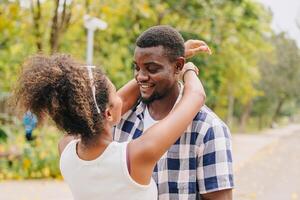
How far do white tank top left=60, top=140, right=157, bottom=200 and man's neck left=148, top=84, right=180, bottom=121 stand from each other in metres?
0.36

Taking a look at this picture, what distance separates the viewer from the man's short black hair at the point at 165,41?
2.07 metres

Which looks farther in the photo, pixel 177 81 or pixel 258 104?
pixel 258 104

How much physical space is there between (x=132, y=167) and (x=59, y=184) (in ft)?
24.3

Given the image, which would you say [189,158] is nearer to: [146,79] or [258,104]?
[146,79]

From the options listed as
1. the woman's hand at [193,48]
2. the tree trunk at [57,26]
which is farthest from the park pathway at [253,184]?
the woman's hand at [193,48]

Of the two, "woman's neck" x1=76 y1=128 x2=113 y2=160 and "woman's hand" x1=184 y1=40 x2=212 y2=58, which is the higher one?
"woman's hand" x1=184 y1=40 x2=212 y2=58

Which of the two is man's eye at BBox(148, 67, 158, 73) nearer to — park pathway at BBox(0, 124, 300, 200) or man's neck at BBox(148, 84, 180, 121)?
man's neck at BBox(148, 84, 180, 121)

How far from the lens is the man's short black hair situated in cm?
207

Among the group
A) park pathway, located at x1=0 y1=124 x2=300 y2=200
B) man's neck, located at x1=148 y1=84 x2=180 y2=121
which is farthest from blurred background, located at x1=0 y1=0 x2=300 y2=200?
man's neck, located at x1=148 y1=84 x2=180 y2=121

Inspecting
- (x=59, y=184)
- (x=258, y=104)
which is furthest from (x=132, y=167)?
(x=258, y=104)

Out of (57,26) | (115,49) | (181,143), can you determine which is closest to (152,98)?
(181,143)

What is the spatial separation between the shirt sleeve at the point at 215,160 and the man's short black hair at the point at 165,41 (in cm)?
31

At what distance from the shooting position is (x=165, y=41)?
207 cm

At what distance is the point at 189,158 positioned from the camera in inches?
81.0
